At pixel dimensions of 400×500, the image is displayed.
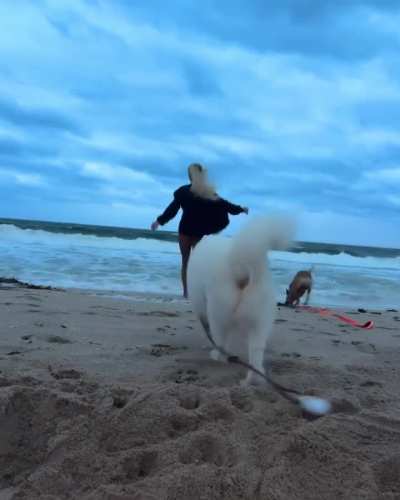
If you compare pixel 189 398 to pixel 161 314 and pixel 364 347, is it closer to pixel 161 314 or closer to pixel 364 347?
pixel 364 347

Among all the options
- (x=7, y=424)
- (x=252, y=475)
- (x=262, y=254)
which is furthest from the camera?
(x=262, y=254)

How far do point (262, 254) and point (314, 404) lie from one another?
87 centimetres

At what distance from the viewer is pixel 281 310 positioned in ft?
21.7

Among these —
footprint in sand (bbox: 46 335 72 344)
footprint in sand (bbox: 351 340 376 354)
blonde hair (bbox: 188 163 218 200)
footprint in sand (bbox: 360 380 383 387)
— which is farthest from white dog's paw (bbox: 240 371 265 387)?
blonde hair (bbox: 188 163 218 200)

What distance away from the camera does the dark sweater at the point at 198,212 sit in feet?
18.1

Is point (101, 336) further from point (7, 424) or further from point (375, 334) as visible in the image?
point (375, 334)

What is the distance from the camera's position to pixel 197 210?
5605 millimetres

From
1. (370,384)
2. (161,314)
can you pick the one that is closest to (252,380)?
(370,384)

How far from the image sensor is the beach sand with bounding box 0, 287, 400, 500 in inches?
66.4

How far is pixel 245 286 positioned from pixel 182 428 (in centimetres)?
103

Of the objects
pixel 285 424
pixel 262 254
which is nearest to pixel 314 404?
pixel 285 424

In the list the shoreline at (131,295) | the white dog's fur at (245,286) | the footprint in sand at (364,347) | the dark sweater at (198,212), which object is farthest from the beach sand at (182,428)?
the shoreline at (131,295)

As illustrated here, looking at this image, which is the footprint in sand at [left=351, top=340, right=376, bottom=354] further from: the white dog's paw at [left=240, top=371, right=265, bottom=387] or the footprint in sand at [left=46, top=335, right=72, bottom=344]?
the footprint in sand at [left=46, top=335, right=72, bottom=344]

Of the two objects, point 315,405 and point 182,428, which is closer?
point 182,428
